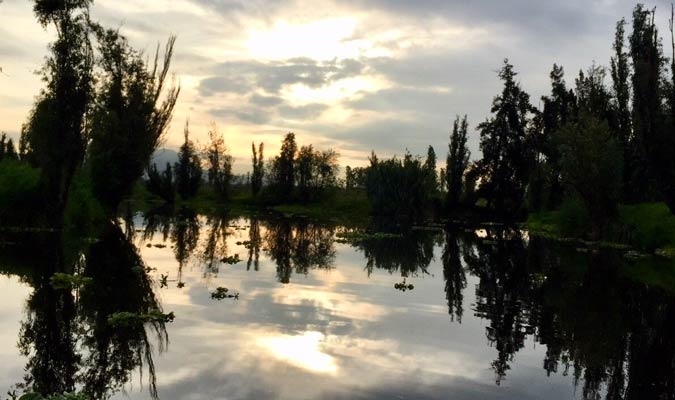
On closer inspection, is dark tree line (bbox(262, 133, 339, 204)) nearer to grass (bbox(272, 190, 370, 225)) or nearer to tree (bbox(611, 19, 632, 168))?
grass (bbox(272, 190, 370, 225))

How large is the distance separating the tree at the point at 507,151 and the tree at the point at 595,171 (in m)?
37.0

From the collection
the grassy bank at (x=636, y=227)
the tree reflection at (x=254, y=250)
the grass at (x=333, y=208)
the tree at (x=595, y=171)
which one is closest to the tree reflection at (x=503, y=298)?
the grassy bank at (x=636, y=227)

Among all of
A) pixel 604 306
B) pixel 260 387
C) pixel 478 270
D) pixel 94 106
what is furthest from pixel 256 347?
pixel 94 106

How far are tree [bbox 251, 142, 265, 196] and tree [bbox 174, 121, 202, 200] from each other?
1029 centimetres

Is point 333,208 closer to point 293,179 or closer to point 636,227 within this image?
point 293,179

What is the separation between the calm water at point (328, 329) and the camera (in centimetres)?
970

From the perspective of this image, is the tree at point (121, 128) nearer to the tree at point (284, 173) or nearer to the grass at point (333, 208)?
the grass at point (333, 208)

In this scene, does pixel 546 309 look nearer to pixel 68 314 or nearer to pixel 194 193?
pixel 68 314

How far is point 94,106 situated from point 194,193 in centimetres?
6649

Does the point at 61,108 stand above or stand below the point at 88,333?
above

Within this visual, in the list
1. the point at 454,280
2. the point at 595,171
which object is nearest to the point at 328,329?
the point at 454,280

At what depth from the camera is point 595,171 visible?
39.5 metres

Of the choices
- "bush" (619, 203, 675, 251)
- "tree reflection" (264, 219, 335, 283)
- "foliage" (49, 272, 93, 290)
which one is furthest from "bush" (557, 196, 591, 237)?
"foliage" (49, 272, 93, 290)

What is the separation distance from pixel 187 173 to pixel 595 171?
7414 centimetres
